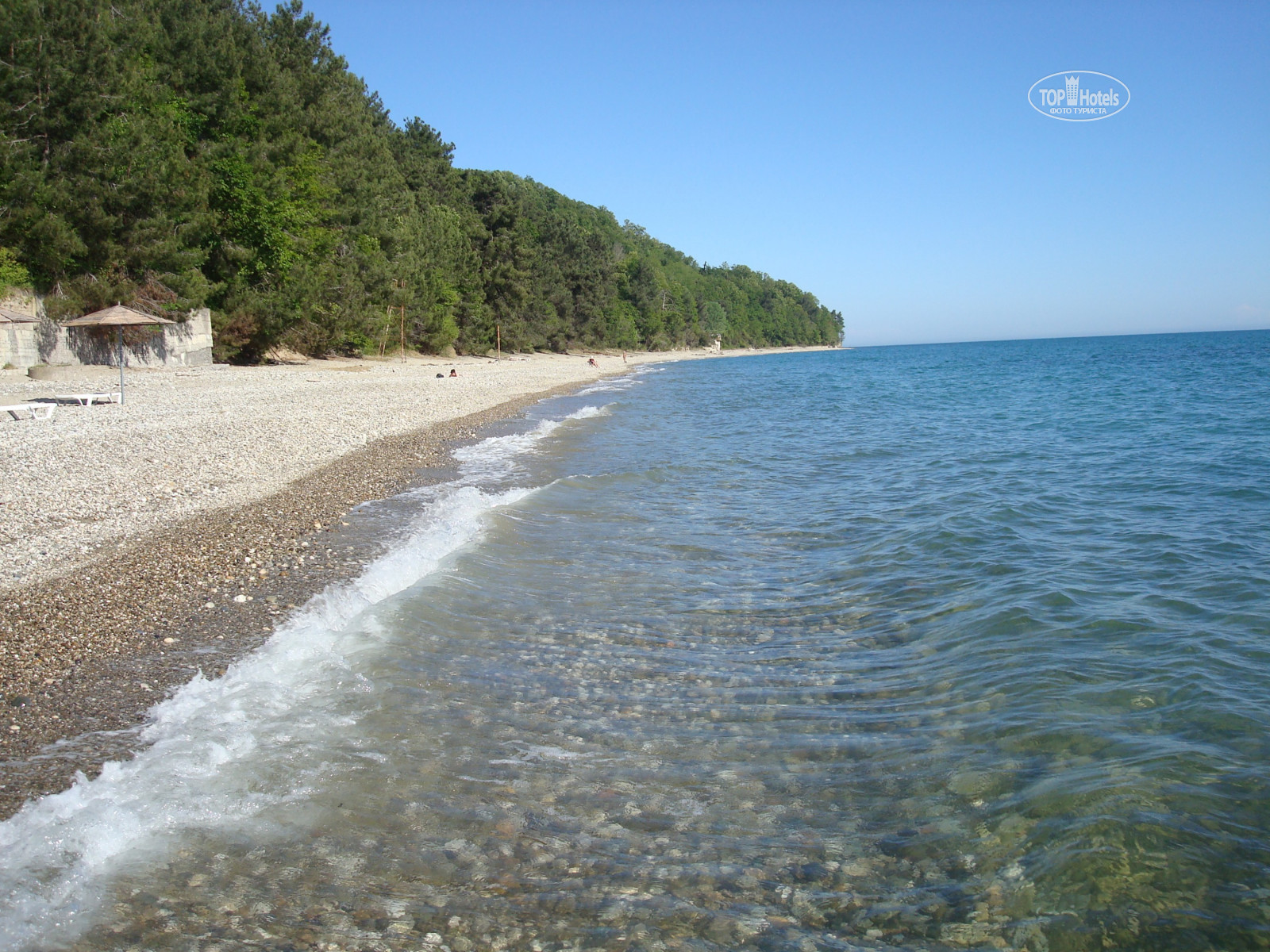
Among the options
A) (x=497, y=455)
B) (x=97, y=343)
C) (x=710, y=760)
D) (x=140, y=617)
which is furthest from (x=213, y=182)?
(x=710, y=760)

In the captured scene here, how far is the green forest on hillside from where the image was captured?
78.1 ft

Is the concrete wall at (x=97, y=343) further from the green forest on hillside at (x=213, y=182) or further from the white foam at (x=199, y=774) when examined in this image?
the white foam at (x=199, y=774)

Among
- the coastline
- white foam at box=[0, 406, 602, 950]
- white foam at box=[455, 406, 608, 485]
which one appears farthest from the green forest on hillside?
white foam at box=[0, 406, 602, 950]

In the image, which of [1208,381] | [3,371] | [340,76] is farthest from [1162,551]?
[340,76]

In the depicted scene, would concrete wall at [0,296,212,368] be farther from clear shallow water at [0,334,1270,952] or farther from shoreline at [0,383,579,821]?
clear shallow water at [0,334,1270,952]

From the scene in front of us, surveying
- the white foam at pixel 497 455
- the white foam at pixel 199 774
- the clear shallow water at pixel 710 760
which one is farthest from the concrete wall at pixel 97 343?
the white foam at pixel 199 774

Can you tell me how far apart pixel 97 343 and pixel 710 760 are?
28884 mm

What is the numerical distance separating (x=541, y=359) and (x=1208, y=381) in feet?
150

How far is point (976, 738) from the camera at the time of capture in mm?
4543

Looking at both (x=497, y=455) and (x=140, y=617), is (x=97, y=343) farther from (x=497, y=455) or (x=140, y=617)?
(x=140, y=617)

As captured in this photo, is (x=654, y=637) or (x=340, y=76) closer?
(x=654, y=637)

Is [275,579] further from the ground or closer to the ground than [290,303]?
closer to the ground

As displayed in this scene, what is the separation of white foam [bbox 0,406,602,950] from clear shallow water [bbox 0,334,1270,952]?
0.02m

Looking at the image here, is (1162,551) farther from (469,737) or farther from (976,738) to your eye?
(469,737)
